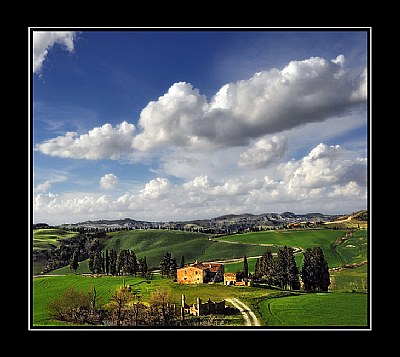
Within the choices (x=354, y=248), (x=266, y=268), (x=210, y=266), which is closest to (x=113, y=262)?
(x=210, y=266)

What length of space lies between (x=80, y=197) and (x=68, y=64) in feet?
5.47

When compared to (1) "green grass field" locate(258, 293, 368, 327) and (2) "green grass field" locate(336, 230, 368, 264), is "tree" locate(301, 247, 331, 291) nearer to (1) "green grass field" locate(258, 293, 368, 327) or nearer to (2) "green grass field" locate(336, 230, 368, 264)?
(1) "green grass field" locate(258, 293, 368, 327)

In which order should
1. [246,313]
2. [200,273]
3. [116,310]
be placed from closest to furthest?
[246,313], [116,310], [200,273]

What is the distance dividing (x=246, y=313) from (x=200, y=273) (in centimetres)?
73

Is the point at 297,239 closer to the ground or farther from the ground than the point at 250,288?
farther from the ground

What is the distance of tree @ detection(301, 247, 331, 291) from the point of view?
196 inches

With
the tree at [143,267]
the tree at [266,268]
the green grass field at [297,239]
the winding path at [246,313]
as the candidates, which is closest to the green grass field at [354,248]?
the green grass field at [297,239]

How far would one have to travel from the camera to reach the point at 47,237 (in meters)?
4.83

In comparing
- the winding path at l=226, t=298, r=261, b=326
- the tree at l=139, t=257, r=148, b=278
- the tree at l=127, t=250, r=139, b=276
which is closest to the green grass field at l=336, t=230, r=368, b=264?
the winding path at l=226, t=298, r=261, b=326

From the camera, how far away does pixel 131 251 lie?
514cm

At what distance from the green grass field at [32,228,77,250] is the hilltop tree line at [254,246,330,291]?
2.48 meters

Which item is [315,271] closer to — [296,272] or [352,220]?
[296,272]
